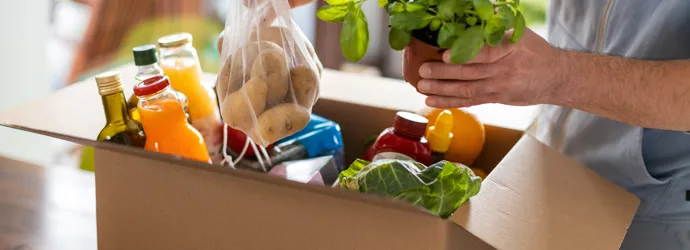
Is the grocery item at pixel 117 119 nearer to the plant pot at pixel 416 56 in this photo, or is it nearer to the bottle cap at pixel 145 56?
the bottle cap at pixel 145 56

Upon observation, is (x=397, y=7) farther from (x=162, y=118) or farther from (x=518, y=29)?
(x=162, y=118)

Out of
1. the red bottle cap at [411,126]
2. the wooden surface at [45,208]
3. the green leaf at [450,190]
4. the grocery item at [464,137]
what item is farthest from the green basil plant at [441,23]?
the wooden surface at [45,208]

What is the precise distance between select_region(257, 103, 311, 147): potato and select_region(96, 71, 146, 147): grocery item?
0.59ft

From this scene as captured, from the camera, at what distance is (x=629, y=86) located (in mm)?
871

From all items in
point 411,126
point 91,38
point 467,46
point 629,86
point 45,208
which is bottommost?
point 91,38

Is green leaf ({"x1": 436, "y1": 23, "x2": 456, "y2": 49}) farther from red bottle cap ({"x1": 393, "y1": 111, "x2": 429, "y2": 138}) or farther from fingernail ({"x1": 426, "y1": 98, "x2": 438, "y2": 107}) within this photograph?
red bottle cap ({"x1": 393, "y1": 111, "x2": 429, "y2": 138})

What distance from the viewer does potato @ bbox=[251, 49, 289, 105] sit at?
97 cm

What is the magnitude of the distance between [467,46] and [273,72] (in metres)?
0.34

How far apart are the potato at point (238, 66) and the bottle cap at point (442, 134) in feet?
0.98

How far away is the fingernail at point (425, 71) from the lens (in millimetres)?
807

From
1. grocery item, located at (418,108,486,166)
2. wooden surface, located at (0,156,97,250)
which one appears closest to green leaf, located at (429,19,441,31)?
grocery item, located at (418,108,486,166)

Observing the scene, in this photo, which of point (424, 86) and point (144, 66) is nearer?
point (424, 86)

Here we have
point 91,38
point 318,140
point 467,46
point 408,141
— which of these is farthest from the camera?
point 91,38

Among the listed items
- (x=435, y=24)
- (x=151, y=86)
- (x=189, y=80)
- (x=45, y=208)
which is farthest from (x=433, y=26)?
(x=45, y=208)
